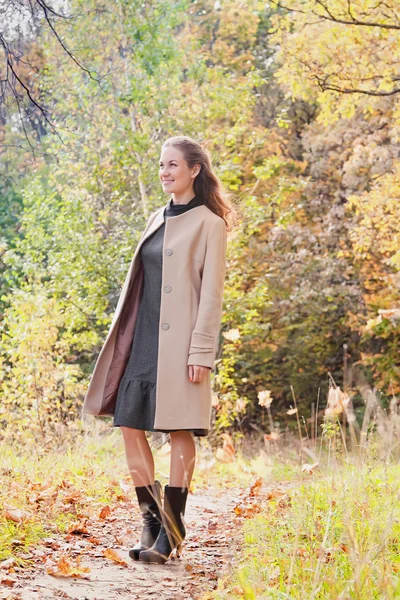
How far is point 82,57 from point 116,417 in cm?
857

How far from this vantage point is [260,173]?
11.2 metres

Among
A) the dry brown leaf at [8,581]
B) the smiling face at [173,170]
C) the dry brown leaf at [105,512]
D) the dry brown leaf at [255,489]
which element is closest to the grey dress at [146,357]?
the smiling face at [173,170]

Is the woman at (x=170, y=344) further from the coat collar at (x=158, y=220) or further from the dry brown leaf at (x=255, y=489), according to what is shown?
the dry brown leaf at (x=255, y=489)

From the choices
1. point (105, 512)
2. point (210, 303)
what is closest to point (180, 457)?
point (210, 303)

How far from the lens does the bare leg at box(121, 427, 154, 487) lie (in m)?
4.07

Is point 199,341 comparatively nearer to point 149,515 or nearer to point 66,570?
point 149,515

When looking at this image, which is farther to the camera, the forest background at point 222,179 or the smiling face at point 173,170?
the forest background at point 222,179

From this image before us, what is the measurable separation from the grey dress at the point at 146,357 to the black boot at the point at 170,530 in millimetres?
299

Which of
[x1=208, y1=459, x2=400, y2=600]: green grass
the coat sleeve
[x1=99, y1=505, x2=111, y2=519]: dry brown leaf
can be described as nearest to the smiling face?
the coat sleeve

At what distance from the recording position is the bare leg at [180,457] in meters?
4.02

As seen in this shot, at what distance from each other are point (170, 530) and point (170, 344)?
0.85 metres

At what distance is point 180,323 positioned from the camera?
400cm

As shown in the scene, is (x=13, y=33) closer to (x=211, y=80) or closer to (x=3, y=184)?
(x=211, y=80)

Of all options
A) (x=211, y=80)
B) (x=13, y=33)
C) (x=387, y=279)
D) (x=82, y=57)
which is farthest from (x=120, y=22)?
(x=13, y=33)
